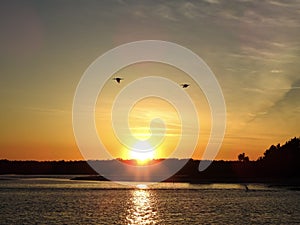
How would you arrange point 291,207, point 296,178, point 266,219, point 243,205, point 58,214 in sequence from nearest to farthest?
point 266,219, point 58,214, point 291,207, point 243,205, point 296,178

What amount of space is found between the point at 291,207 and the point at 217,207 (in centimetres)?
1199

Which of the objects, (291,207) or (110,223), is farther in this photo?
(291,207)

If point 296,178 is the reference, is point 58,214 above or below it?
below

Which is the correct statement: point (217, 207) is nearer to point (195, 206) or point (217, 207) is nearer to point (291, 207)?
point (195, 206)

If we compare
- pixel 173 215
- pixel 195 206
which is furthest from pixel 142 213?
pixel 195 206

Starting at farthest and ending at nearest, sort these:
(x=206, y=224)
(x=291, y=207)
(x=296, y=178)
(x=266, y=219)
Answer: (x=296, y=178)
(x=291, y=207)
(x=266, y=219)
(x=206, y=224)

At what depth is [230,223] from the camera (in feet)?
200

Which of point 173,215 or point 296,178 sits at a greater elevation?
point 296,178

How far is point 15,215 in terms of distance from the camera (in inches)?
2635

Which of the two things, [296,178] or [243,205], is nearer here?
[243,205]

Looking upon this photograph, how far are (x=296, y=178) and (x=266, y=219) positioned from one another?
141862mm

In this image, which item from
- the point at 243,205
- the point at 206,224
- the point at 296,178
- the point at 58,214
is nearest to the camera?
the point at 206,224

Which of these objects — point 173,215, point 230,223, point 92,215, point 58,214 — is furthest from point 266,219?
point 58,214

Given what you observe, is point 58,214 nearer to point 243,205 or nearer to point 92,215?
point 92,215
